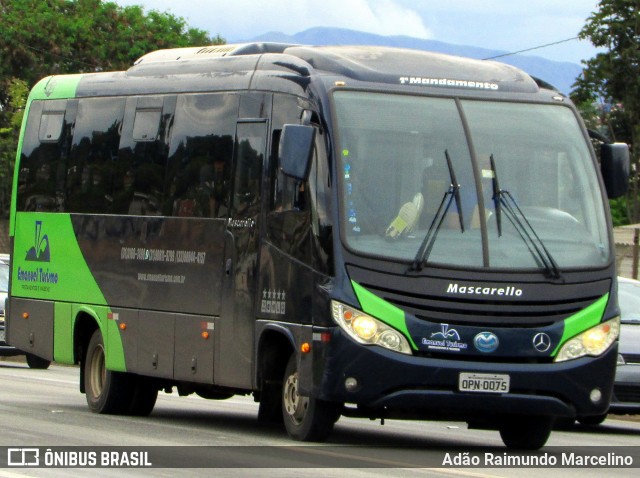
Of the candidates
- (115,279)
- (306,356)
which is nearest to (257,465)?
(306,356)

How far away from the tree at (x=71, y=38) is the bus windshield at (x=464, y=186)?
157ft

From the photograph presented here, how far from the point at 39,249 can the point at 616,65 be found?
115 ft

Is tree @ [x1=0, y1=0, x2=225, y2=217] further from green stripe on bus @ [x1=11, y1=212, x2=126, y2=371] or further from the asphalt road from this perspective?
the asphalt road

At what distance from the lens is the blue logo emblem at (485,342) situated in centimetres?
1203

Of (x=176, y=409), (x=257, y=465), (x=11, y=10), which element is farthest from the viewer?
(x=11, y=10)

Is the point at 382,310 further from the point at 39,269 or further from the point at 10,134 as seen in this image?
the point at 10,134

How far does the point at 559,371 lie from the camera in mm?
12227

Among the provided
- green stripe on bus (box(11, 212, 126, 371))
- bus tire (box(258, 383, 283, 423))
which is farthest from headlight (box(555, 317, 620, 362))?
green stripe on bus (box(11, 212, 126, 371))

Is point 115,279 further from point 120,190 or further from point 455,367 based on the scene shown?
point 455,367

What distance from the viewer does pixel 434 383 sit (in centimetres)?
1198

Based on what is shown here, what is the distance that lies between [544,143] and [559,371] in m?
1.95

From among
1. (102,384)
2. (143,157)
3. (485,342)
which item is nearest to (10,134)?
(102,384)

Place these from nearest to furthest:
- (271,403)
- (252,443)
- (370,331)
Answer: (370,331) → (252,443) → (271,403)

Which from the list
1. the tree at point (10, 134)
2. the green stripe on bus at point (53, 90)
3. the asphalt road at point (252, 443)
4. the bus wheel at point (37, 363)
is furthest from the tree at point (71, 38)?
the asphalt road at point (252, 443)
